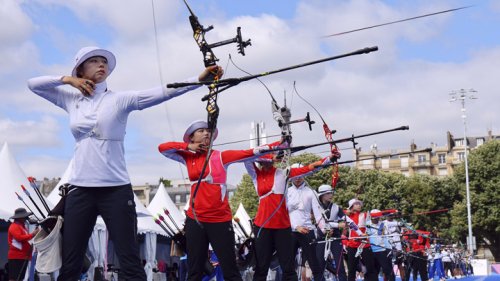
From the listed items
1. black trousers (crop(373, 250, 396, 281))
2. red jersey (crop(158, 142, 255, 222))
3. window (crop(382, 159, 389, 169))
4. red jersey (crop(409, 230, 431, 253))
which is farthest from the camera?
window (crop(382, 159, 389, 169))

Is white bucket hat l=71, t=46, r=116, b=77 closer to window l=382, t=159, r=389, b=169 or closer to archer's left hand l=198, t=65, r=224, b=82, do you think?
archer's left hand l=198, t=65, r=224, b=82

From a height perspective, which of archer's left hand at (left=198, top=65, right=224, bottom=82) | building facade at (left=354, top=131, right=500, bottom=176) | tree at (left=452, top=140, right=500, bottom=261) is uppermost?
building facade at (left=354, top=131, right=500, bottom=176)

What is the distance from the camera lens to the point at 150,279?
23797 millimetres

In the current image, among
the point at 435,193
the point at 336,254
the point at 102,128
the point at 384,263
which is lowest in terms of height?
the point at 384,263

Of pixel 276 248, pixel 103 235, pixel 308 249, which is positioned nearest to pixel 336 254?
pixel 308 249

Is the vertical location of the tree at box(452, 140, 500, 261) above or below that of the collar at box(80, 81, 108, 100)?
above

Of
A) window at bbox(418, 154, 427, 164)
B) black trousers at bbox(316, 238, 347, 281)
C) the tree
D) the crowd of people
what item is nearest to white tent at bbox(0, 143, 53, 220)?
the crowd of people

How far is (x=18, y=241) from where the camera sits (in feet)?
46.3

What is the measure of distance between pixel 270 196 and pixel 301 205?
2448 mm

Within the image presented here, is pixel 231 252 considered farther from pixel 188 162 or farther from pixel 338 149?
pixel 338 149

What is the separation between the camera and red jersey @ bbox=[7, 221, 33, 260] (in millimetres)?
14055

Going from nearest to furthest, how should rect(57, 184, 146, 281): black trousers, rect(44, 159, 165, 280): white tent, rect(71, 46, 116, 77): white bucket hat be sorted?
rect(57, 184, 146, 281): black trousers
rect(71, 46, 116, 77): white bucket hat
rect(44, 159, 165, 280): white tent

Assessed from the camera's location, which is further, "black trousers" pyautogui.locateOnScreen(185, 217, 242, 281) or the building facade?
the building facade

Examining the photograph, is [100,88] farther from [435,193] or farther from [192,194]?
[435,193]
